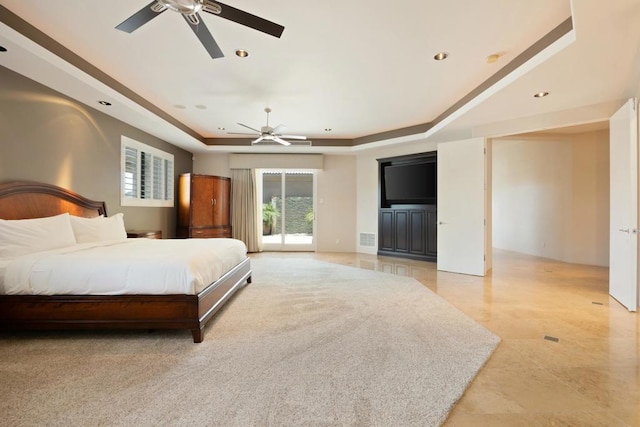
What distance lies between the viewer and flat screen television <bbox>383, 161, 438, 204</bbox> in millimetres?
6176

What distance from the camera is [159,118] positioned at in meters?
4.71

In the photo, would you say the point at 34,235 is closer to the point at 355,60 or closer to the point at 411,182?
the point at 355,60

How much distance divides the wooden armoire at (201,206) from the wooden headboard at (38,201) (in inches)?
82.2

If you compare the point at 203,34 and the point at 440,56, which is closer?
the point at 203,34

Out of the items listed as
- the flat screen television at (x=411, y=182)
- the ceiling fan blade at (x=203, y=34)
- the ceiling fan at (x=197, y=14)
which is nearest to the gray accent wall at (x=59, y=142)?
the ceiling fan at (x=197, y=14)

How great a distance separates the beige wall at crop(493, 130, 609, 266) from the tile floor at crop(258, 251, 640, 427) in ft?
6.11

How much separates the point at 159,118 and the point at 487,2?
4645 millimetres

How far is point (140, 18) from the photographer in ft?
6.65

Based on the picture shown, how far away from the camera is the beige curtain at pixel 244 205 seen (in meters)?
7.30

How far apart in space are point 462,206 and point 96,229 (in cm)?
554

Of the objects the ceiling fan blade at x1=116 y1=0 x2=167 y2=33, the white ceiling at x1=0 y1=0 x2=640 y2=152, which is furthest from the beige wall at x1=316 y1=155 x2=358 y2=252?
the ceiling fan blade at x1=116 y1=0 x2=167 y2=33

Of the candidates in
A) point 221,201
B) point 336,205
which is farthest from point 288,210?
point 221,201

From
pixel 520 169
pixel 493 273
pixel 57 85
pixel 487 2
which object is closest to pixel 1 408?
pixel 57 85

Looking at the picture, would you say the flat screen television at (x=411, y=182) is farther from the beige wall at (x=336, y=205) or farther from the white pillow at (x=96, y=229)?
the white pillow at (x=96, y=229)
